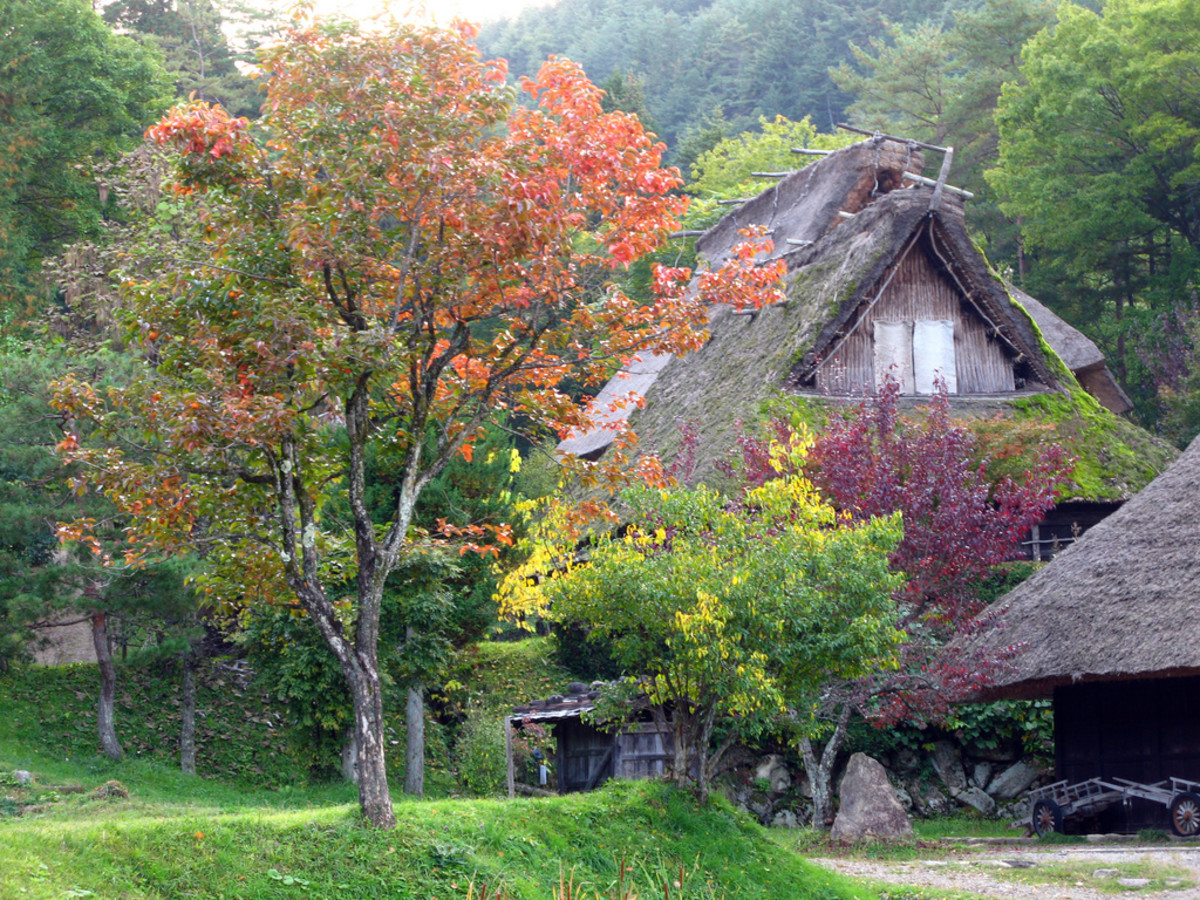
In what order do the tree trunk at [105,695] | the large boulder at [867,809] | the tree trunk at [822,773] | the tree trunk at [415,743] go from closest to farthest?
the large boulder at [867,809]
the tree trunk at [822,773]
the tree trunk at [415,743]
the tree trunk at [105,695]

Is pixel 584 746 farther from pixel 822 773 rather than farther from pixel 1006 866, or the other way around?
pixel 1006 866

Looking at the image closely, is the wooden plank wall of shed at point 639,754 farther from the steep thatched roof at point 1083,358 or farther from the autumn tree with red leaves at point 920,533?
the steep thatched roof at point 1083,358

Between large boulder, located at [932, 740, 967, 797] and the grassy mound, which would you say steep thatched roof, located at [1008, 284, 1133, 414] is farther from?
the grassy mound

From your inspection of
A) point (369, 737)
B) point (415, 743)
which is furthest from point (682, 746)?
point (415, 743)

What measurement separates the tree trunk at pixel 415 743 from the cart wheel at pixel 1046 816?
30.1 ft

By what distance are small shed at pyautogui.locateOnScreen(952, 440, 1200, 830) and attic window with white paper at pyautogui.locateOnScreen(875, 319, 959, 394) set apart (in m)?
6.98

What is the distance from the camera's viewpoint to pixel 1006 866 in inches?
443

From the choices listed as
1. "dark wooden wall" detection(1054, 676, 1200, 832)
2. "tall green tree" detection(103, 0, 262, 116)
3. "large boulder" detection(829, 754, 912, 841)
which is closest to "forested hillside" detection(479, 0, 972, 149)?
"tall green tree" detection(103, 0, 262, 116)

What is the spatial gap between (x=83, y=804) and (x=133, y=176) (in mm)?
12801

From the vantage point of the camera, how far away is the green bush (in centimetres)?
1716

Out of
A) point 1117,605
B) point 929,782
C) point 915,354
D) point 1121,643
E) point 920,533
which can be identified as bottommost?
point 929,782

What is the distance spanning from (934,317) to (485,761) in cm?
1292

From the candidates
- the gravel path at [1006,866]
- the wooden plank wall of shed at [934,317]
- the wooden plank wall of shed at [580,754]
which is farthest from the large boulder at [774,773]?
the wooden plank wall of shed at [934,317]

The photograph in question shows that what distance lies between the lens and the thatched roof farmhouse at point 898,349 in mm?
20312
